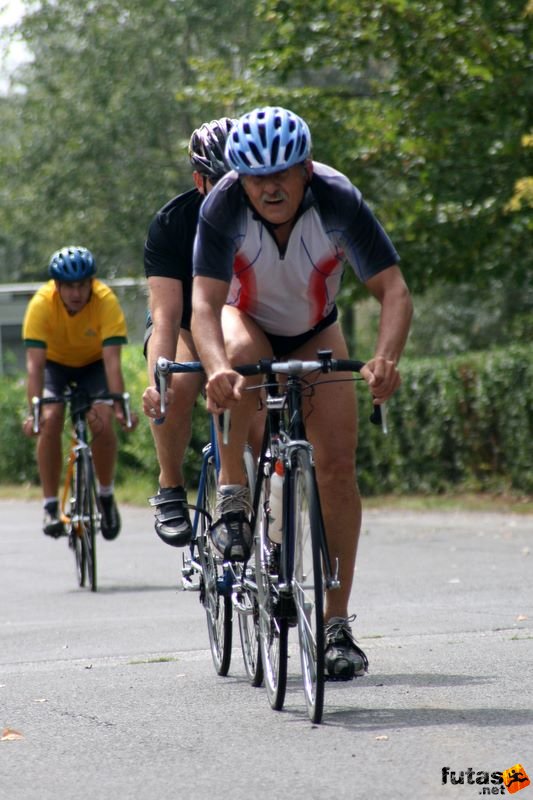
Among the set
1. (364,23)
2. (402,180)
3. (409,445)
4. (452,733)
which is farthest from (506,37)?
(452,733)

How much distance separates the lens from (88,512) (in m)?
9.80

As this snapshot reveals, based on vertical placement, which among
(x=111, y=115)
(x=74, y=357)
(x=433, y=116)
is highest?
(x=111, y=115)

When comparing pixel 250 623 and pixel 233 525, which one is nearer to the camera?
pixel 233 525

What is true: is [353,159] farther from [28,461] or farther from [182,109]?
[182,109]

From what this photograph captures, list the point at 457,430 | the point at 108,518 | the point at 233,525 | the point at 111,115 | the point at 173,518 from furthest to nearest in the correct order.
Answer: the point at 111,115, the point at 457,430, the point at 108,518, the point at 173,518, the point at 233,525

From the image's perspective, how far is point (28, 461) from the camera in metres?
20.2

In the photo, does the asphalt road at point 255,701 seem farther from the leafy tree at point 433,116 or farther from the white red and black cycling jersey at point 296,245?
the leafy tree at point 433,116

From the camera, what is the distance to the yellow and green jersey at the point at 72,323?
10.0 m

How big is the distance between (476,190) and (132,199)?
65.7 ft

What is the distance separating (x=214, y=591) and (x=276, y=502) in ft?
3.62

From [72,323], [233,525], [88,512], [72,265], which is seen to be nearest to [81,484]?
[88,512]

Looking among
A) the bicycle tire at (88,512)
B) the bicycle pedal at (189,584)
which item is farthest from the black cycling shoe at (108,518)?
the bicycle pedal at (189,584)

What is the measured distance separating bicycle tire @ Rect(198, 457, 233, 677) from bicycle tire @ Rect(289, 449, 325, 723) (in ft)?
2.71

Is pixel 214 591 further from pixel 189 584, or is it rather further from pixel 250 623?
pixel 250 623
